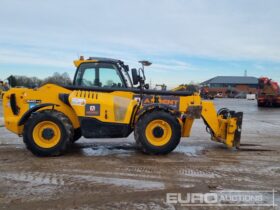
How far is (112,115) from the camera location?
909cm

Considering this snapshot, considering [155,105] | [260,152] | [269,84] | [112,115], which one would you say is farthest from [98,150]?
[269,84]

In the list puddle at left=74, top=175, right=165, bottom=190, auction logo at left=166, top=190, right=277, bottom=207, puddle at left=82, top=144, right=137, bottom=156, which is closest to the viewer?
auction logo at left=166, top=190, right=277, bottom=207

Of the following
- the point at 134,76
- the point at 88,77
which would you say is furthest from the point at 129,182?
the point at 88,77

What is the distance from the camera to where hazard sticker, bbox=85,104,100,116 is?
902 cm

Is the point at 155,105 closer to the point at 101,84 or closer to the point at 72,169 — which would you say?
the point at 101,84

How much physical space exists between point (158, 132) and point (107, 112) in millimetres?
1258

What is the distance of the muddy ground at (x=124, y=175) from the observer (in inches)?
223

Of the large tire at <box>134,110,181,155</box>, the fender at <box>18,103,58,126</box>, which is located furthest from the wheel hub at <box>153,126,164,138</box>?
the fender at <box>18,103,58,126</box>

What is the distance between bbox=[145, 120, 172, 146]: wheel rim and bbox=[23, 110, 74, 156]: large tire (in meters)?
1.79

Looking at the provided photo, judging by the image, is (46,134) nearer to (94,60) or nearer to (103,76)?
(103,76)

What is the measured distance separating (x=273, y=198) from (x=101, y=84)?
518 centimetres

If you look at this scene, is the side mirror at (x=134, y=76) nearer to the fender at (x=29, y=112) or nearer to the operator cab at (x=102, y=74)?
the operator cab at (x=102, y=74)

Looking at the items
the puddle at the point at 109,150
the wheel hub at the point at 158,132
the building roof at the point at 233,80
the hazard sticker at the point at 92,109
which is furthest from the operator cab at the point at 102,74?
the building roof at the point at 233,80

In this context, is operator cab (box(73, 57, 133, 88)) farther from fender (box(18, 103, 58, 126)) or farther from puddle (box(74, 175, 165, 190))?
puddle (box(74, 175, 165, 190))
